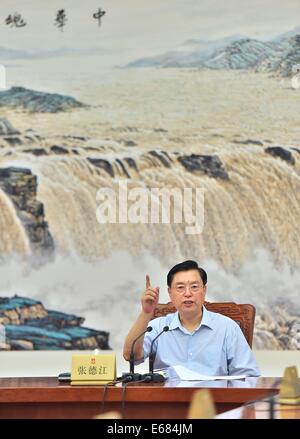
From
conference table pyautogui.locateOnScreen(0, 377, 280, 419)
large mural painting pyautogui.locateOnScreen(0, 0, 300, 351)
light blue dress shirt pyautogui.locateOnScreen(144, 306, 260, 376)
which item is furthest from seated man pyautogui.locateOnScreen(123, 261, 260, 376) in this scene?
large mural painting pyautogui.locateOnScreen(0, 0, 300, 351)

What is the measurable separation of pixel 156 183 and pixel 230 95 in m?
0.64

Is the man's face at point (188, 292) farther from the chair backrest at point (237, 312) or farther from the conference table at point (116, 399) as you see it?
the conference table at point (116, 399)

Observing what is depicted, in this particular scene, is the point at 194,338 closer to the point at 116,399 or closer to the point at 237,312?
the point at 237,312

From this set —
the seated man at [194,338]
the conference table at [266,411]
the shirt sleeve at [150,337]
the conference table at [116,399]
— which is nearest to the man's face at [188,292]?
the seated man at [194,338]

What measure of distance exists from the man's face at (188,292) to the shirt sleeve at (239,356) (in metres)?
0.19

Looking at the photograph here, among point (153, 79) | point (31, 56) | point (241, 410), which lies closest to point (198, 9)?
point (153, 79)

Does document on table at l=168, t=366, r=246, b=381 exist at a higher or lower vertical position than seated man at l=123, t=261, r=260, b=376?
lower

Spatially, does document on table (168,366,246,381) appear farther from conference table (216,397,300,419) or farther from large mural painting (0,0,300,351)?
large mural painting (0,0,300,351)

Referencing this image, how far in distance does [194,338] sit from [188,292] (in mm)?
212

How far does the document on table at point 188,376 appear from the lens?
3965mm

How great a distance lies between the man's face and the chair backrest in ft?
0.59

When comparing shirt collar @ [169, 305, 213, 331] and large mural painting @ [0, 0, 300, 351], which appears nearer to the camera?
shirt collar @ [169, 305, 213, 331]

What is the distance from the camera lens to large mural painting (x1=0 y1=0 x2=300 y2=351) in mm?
5293

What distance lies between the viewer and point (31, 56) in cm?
554
